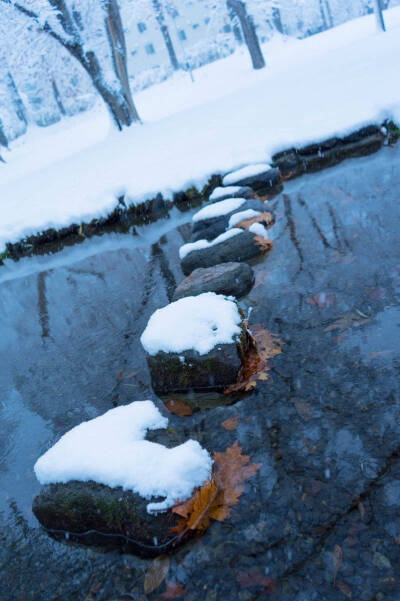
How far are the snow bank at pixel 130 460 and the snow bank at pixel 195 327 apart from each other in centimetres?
77

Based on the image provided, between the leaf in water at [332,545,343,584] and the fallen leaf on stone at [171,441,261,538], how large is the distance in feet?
2.32

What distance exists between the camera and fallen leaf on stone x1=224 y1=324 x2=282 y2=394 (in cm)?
400

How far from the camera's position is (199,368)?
4.08 meters

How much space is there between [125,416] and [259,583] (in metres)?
1.56

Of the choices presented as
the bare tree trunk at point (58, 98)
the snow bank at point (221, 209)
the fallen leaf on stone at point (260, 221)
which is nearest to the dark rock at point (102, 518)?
the fallen leaf on stone at point (260, 221)

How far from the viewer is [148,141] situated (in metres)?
14.5

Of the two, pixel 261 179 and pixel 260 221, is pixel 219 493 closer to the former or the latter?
pixel 260 221

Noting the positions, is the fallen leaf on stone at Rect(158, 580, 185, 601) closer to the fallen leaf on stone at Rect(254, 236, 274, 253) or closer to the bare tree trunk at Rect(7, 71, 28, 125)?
the fallen leaf on stone at Rect(254, 236, 274, 253)

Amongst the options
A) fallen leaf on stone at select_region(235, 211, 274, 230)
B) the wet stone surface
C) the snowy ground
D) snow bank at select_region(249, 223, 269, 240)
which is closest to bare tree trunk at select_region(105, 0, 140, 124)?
the snowy ground

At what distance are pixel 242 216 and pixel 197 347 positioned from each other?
3841mm

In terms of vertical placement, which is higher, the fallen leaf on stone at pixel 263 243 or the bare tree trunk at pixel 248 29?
the bare tree trunk at pixel 248 29

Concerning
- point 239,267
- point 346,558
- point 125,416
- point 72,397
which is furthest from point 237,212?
point 346,558

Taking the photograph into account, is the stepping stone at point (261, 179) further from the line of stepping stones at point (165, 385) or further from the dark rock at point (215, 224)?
the line of stepping stones at point (165, 385)

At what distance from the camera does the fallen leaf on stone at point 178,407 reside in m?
3.98
